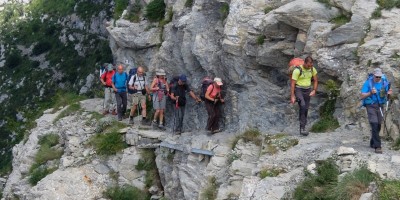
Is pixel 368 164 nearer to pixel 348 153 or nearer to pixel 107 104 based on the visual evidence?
pixel 348 153

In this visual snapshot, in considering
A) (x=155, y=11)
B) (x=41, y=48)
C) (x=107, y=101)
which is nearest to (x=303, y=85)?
(x=107, y=101)

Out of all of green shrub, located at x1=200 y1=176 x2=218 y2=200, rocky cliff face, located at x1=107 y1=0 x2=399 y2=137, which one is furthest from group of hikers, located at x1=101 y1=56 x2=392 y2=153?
green shrub, located at x1=200 y1=176 x2=218 y2=200

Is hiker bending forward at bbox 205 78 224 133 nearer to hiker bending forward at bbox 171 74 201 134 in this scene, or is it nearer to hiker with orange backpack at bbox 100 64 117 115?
hiker bending forward at bbox 171 74 201 134

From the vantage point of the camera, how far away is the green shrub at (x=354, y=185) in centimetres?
1039

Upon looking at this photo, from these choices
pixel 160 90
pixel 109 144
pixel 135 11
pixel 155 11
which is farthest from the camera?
pixel 135 11

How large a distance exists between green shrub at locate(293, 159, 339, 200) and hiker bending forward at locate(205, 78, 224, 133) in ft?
18.8

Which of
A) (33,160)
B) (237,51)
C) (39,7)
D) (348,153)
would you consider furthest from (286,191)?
(39,7)

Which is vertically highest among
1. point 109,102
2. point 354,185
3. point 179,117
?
point 354,185

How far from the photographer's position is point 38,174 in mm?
20828

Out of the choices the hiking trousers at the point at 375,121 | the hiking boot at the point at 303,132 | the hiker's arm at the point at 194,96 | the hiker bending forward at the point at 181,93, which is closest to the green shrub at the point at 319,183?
the hiking trousers at the point at 375,121

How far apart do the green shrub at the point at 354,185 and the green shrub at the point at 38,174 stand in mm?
12195

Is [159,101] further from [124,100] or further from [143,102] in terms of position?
[124,100]

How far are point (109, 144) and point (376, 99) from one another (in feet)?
33.3

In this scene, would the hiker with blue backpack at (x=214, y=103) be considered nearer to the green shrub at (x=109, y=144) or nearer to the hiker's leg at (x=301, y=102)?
the hiker's leg at (x=301, y=102)
